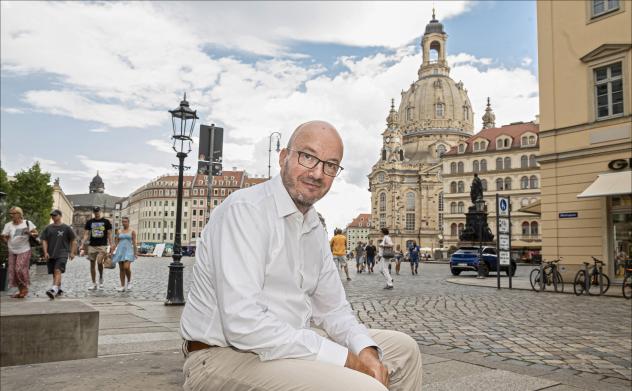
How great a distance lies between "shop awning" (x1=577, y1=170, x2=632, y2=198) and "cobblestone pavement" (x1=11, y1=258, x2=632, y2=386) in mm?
3892

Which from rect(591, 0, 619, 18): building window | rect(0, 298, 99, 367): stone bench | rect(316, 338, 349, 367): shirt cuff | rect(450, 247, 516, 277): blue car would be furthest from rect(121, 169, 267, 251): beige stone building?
rect(316, 338, 349, 367): shirt cuff

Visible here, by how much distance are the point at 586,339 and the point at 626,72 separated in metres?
13.0

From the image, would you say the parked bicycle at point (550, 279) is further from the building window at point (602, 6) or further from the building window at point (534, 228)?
the building window at point (534, 228)

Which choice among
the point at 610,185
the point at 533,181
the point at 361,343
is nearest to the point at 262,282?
the point at 361,343

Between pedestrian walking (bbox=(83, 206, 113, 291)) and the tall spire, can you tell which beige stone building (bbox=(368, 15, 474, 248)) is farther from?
pedestrian walking (bbox=(83, 206, 113, 291))

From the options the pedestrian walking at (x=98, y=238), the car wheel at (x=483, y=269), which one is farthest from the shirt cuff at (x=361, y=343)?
the car wheel at (x=483, y=269)

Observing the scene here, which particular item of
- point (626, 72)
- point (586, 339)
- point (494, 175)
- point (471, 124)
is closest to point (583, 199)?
point (626, 72)

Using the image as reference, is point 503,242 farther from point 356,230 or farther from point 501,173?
point 356,230

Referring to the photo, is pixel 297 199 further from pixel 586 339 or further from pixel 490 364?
pixel 586 339

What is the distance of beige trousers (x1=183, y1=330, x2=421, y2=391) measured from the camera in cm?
172

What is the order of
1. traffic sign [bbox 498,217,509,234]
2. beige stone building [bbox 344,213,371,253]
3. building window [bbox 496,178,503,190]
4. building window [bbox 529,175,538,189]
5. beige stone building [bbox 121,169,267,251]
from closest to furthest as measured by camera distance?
traffic sign [bbox 498,217,509,234], building window [bbox 529,175,538,189], building window [bbox 496,178,503,190], beige stone building [bbox 121,169,267,251], beige stone building [bbox 344,213,371,253]

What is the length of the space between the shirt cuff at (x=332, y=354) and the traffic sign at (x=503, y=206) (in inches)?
564

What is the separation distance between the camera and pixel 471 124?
113 m

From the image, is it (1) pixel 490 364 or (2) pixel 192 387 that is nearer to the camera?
(2) pixel 192 387
